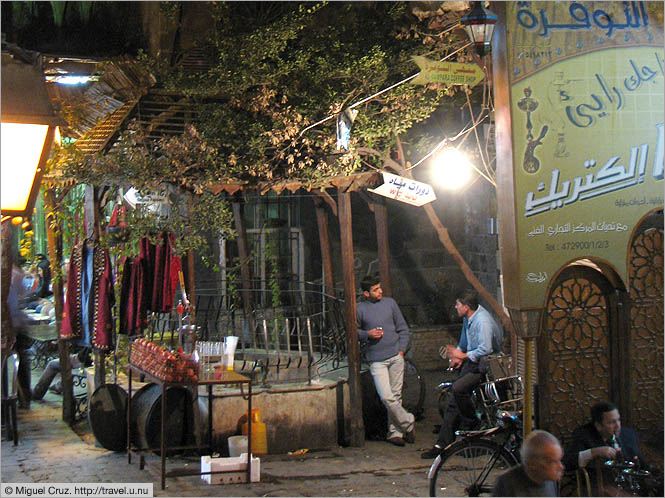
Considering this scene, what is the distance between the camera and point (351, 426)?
1039cm

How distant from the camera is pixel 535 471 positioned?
Result: 5.29 m

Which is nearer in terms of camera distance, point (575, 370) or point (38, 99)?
point (38, 99)

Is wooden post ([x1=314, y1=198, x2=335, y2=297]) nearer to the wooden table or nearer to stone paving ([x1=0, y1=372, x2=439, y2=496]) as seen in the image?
stone paving ([x1=0, y1=372, x2=439, y2=496])

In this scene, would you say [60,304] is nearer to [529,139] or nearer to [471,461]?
[471,461]

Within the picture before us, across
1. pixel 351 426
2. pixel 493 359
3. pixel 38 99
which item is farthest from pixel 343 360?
pixel 38 99

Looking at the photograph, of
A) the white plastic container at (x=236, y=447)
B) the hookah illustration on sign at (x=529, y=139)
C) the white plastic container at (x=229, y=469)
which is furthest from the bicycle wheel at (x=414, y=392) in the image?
the hookah illustration on sign at (x=529, y=139)

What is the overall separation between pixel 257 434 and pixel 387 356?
1.89m

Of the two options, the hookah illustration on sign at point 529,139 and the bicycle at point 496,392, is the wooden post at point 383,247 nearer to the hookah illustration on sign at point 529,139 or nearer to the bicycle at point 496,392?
the bicycle at point 496,392

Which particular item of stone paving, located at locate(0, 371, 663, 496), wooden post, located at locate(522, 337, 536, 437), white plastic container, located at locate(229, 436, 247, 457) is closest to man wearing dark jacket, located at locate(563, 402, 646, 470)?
wooden post, located at locate(522, 337, 536, 437)

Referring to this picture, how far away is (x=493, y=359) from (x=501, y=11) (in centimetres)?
416

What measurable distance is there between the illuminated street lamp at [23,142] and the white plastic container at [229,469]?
488 cm

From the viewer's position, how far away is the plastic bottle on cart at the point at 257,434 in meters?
9.73

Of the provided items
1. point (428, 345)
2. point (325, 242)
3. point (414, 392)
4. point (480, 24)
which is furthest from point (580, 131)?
point (428, 345)

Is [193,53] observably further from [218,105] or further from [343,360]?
[343,360]
